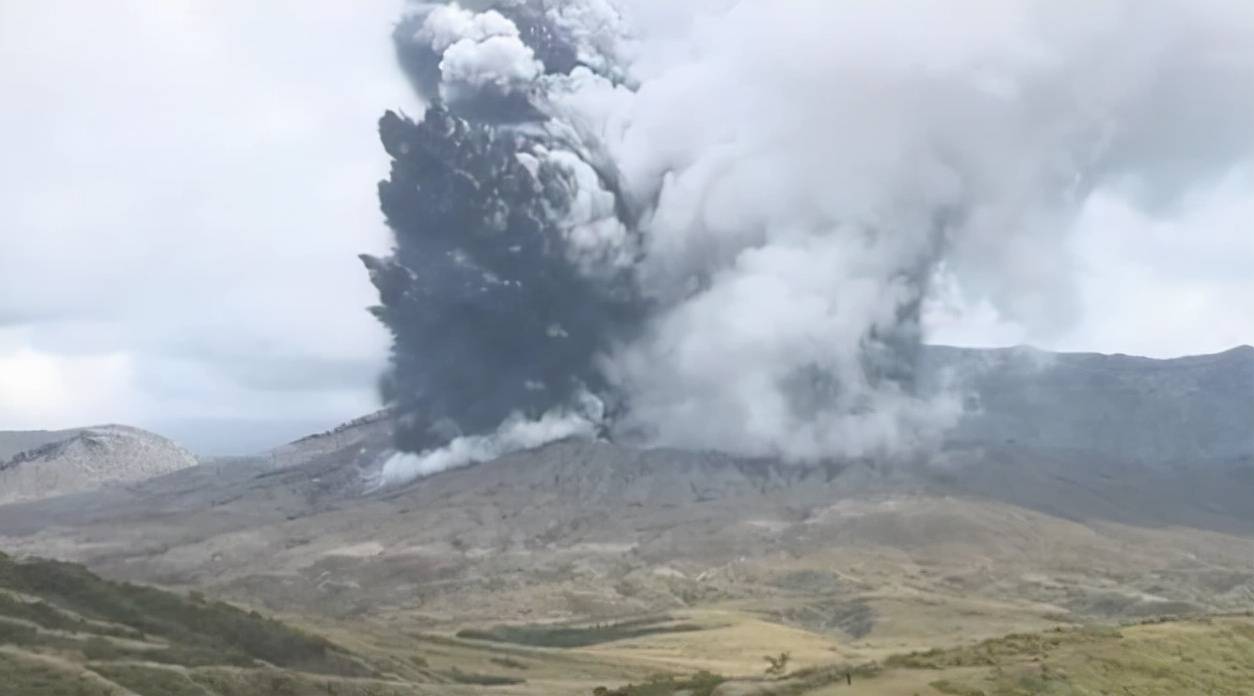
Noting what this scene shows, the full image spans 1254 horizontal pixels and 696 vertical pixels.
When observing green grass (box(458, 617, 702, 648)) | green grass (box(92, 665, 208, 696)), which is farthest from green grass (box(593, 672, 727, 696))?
green grass (box(458, 617, 702, 648))

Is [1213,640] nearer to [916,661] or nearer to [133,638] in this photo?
[916,661]

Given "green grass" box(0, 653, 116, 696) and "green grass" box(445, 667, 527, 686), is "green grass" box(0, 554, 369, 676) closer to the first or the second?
"green grass" box(0, 653, 116, 696)

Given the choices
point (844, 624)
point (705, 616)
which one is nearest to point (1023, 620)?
point (844, 624)

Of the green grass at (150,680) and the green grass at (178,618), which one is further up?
the green grass at (178,618)

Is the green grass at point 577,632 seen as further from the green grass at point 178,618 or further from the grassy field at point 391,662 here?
the green grass at point 178,618

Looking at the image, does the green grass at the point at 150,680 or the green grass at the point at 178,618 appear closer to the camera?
the green grass at the point at 150,680

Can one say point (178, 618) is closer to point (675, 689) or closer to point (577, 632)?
point (675, 689)

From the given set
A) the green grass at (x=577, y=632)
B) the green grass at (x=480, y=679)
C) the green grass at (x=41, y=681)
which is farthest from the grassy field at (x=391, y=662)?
the green grass at (x=577, y=632)

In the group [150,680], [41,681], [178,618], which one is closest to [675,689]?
[150,680]
